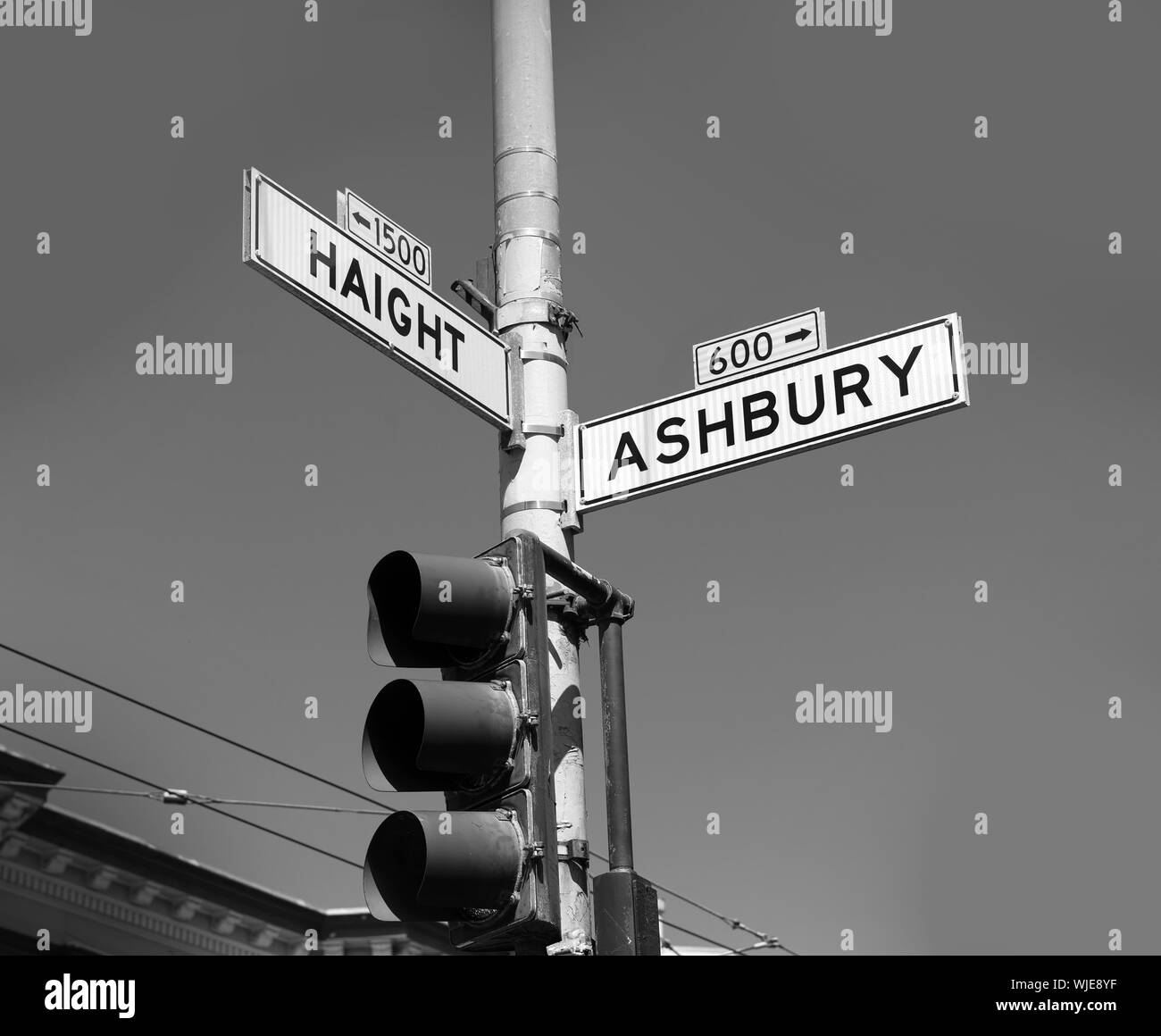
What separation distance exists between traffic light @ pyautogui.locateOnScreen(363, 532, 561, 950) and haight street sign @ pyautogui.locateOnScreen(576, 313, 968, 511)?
1.44 m

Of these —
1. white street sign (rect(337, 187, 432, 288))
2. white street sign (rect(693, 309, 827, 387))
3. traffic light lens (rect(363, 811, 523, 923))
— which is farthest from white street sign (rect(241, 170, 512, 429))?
traffic light lens (rect(363, 811, 523, 923))

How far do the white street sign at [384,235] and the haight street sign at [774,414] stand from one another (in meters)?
0.87

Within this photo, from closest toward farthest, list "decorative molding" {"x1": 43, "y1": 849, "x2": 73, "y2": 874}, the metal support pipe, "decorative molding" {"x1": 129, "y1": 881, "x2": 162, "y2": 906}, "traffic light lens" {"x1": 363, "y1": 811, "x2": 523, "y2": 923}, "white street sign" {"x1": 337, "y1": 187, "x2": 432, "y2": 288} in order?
"traffic light lens" {"x1": 363, "y1": 811, "x2": 523, "y2": 923}, the metal support pipe, "white street sign" {"x1": 337, "y1": 187, "x2": 432, "y2": 288}, "decorative molding" {"x1": 43, "y1": 849, "x2": 73, "y2": 874}, "decorative molding" {"x1": 129, "y1": 881, "x2": 162, "y2": 906}

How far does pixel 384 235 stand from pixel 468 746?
2335 millimetres

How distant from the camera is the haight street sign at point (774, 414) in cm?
588

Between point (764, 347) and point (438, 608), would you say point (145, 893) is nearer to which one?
point (764, 347)

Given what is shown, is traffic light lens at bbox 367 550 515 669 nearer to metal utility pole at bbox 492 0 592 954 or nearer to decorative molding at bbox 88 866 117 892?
metal utility pole at bbox 492 0 592 954

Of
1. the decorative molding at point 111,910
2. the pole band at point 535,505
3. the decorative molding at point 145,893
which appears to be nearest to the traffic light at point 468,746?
the pole band at point 535,505

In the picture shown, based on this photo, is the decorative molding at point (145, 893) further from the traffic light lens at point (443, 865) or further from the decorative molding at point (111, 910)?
the traffic light lens at point (443, 865)

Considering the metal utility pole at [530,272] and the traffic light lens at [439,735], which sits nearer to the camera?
the traffic light lens at [439,735]

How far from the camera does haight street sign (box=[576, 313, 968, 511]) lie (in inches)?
232
